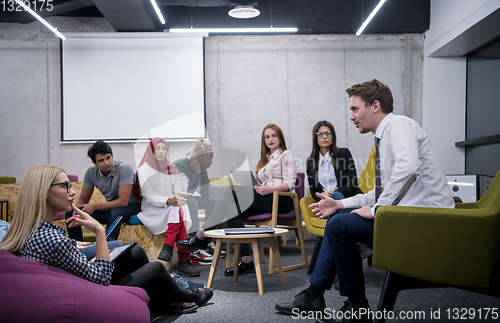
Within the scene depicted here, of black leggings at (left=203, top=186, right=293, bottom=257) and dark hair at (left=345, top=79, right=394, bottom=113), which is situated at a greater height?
dark hair at (left=345, top=79, right=394, bottom=113)

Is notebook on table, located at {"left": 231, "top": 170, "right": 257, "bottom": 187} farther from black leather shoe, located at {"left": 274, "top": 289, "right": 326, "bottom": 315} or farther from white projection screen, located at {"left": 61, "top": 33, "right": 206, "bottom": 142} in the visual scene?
white projection screen, located at {"left": 61, "top": 33, "right": 206, "bottom": 142}

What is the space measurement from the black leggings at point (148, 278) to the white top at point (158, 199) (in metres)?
1.19

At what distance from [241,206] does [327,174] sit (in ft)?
2.76

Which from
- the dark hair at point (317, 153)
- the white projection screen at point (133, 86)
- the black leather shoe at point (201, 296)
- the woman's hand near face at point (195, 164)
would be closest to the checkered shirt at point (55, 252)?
the black leather shoe at point (201, 296)

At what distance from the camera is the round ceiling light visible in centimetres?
527

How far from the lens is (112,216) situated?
317 cm

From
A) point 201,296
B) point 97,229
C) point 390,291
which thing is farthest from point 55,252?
point 390,291

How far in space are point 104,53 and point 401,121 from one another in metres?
5.19

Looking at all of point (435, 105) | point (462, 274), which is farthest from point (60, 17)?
point (462, 274)

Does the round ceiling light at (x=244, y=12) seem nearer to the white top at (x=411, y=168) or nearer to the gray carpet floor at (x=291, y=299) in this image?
the gray carpet floor at (x=291, y=299)

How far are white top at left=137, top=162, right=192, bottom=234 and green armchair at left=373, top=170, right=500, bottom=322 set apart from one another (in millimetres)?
1998

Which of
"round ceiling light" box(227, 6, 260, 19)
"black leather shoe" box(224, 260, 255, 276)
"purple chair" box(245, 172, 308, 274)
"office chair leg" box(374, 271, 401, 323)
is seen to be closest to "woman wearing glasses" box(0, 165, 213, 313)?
"office chair leg" box(374, 271, 401, 323)

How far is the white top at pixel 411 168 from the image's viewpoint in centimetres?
160

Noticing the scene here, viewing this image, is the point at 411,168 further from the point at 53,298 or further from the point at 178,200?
the point at 178,200
